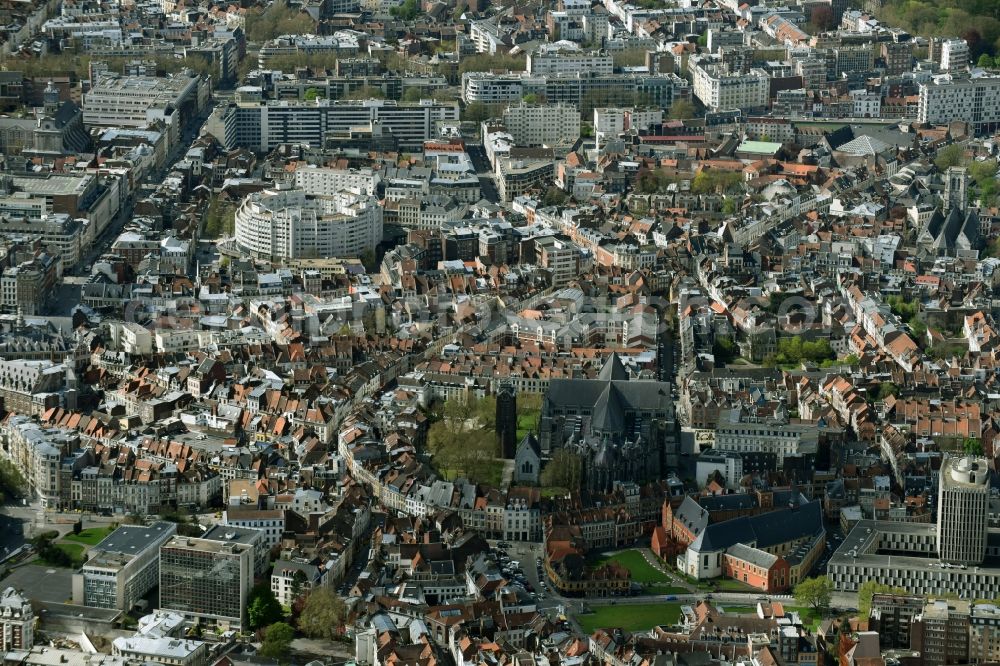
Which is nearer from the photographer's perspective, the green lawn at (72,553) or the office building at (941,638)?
the office building at (941,638)

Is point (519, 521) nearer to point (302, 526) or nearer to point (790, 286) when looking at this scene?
point (302, 526)

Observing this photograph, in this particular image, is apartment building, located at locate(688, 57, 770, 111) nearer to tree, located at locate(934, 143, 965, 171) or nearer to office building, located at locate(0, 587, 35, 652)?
tree, located at locate(934, 143, 965, 171)

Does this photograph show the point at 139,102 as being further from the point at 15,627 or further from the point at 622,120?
the point at 15,627

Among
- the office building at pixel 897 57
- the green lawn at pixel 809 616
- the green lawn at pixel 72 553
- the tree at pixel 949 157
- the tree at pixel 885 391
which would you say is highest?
the office building at pixel 897 57

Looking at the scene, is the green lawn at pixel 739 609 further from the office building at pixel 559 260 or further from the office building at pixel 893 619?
the office building at pixel 559 260

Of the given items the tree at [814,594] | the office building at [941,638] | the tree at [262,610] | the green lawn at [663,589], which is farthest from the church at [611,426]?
the office building at [941,638]

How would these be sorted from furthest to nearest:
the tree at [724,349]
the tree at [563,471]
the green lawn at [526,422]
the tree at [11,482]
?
the tree at [724,349]
the green lawn at [526,422]
the tree at [563,471]
the tree at [11,482]

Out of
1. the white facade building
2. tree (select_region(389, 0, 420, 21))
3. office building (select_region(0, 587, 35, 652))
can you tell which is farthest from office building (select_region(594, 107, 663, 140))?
office building (select_region(0, 587, 35, 652))

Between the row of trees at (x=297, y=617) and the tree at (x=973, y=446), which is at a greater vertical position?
the tree at (x=973, y=446)
